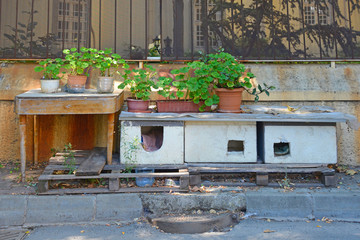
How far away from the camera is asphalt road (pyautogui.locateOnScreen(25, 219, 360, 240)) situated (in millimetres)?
3514

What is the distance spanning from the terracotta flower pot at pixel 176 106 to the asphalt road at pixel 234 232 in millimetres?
1629

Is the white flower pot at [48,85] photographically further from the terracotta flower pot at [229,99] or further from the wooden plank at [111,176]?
the terracotta flower pot at [229,99]

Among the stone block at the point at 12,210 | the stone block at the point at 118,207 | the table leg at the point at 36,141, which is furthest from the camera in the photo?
the table leg at the point at 36,141

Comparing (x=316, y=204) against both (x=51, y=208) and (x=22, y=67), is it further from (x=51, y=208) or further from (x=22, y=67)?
(x=22, y=67)

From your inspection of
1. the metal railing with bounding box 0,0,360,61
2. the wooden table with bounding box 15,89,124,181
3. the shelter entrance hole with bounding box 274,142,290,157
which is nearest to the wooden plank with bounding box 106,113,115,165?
the wooden table with bounding box 15,89,124,181

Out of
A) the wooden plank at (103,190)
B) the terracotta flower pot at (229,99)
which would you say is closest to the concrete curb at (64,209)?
the wooden plank at (103,190)

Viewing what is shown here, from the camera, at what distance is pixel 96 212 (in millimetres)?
3967

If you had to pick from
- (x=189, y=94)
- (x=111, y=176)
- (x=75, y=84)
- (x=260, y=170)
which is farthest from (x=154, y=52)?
(x=260, y=170)

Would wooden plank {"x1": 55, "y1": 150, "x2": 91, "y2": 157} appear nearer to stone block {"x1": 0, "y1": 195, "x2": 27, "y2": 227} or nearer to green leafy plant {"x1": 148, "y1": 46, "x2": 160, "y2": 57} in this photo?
stone block {"x1": 0, "y1": 195, "x2": 27, "y2": 227}

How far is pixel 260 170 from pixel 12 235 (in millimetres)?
2968

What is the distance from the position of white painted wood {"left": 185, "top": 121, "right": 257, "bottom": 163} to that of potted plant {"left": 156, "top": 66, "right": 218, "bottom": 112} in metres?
0.32

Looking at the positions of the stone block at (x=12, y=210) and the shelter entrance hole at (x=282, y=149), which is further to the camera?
the shelter entrance hole at (x=282, y=149)

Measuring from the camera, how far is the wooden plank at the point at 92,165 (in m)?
4.14

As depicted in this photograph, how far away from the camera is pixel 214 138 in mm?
4594
